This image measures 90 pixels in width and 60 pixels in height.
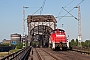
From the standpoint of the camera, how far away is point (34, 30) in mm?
117250

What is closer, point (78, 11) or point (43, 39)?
point (78, 11)

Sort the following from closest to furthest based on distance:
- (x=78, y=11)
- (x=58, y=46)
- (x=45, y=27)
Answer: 1. (x=58, y=46)
2. (x=78, y=11)
3. (x=45, y=27)

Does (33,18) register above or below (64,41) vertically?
above

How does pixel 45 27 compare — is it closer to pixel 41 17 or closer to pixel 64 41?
pixel 41 17

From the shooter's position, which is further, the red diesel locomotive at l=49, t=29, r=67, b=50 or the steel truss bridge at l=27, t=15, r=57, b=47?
the steel truss bridge at l=27, t=15, r=57, b=47

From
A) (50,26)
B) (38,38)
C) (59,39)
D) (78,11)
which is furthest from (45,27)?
(59,39)

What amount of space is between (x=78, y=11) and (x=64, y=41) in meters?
12.8

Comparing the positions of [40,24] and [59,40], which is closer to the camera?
[59,40]

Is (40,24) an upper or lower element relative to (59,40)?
upper

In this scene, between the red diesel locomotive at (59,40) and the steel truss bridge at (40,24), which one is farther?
the steel truss bridge at (40,24)

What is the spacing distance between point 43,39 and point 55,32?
62.7 m

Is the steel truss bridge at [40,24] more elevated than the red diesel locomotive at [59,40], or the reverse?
the steel truss bridge at [40,24]

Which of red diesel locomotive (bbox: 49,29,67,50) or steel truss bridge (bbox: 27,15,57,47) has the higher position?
steel truss bridge (bbox: 27,15,57,47)

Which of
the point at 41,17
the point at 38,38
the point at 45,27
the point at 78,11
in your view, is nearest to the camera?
the point at 78,11
